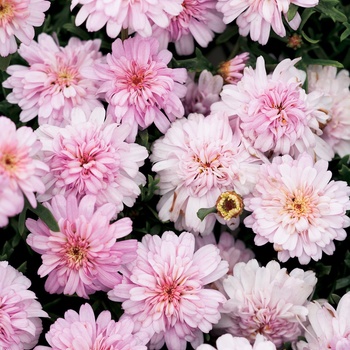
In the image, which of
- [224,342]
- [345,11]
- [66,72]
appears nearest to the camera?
[224,342]

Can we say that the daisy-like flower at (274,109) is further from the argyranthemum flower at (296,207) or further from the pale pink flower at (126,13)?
the pale pink flower at (126,13)

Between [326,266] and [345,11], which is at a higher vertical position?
[345,11]

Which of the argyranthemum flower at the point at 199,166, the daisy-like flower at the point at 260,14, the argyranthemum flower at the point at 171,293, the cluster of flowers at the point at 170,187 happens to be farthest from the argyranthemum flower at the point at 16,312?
the daisy-like flower at the point at 260,14

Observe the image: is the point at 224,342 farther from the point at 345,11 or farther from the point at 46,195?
the point at 345,11

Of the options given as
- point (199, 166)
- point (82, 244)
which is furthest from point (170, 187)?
point (82, 244)

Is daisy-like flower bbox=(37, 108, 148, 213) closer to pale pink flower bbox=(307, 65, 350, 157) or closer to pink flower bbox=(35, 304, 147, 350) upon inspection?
pink flower bbox=(35, 304, 147, 350)

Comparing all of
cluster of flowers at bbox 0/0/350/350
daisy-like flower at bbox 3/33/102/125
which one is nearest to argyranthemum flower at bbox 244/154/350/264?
cluster of flowers at bbox 0/0/350/350

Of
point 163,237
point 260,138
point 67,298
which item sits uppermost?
point 260,138

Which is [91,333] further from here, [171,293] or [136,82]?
[136,82]

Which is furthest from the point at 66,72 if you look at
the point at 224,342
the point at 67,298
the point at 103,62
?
the point at 224,342
